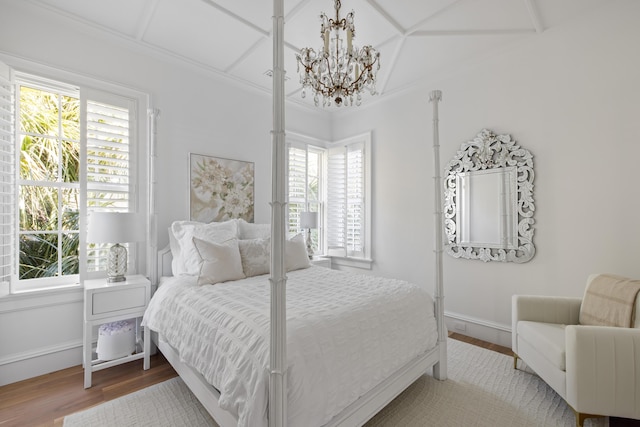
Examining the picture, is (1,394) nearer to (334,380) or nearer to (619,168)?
(334,380)

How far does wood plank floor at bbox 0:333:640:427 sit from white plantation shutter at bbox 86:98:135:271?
0.90 m

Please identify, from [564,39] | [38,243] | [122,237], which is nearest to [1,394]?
[38,243]

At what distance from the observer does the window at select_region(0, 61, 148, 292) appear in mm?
2402

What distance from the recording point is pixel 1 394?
6.71 feet

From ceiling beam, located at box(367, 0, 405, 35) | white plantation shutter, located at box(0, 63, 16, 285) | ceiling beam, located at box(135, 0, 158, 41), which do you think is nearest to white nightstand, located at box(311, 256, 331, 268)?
ceiling beam, located at box(367, 0, 405, 35)

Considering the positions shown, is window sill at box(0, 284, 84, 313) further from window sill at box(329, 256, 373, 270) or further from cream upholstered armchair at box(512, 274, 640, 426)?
cream upholstered armchair at box(512, 274, 640, 426)

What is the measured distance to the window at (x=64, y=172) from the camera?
94.6 inches

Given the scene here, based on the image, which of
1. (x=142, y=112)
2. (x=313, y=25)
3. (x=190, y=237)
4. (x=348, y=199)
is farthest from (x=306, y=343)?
(x=348, y=199)

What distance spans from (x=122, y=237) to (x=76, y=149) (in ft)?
3.72

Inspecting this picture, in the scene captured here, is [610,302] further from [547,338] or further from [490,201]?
[490,201]

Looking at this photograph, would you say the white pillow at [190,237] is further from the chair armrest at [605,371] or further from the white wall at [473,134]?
the chair armrest at [605,371]

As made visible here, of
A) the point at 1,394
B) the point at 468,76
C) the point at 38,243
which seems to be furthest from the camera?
the point at 468,76

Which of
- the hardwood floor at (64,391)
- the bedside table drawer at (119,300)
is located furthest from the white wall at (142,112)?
the bedside table drawer at (119,300)

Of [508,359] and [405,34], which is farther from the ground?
[405,34]
